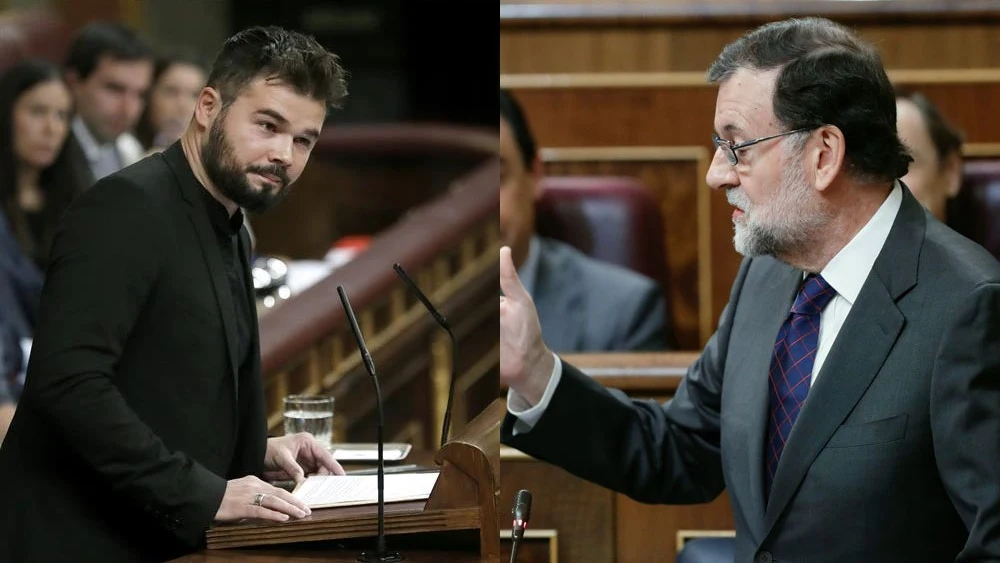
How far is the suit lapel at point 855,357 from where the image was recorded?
123 cm

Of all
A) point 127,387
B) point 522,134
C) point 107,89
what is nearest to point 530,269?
point 522,134

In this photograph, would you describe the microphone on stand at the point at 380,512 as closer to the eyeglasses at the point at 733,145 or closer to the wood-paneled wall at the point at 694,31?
the eyeglasses at the point at 733,145

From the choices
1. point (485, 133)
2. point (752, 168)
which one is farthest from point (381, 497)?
point (485, 133)

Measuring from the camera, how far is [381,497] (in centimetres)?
105

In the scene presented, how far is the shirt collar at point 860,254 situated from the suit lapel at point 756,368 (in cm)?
7

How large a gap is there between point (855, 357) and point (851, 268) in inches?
4.1

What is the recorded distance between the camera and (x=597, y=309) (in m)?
1.98

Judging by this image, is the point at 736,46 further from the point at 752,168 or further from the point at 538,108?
the point at 538,108

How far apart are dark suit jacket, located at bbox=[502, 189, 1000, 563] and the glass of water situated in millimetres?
261

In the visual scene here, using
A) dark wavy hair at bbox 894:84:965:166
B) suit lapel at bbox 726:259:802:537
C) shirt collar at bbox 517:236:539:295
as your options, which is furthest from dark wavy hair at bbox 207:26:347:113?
dark wavy hair at bbox 894:84:965:166

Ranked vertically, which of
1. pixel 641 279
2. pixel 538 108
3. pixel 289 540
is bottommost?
pixel 289 540

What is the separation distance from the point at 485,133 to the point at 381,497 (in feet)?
14.9

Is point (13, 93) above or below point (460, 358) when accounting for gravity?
above

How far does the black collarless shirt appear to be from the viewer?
1083mm
